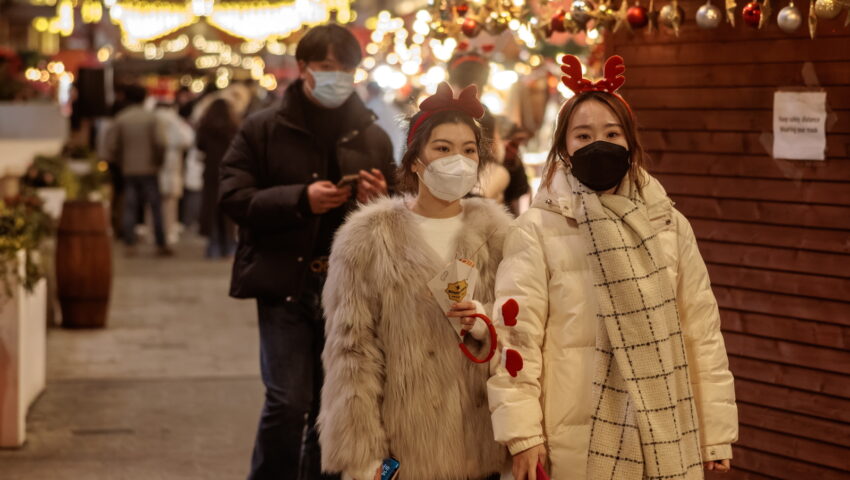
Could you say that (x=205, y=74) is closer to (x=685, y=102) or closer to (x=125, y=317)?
(x=125, y=317)

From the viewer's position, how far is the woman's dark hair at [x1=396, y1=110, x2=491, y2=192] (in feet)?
12.9

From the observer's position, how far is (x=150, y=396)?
8.26m

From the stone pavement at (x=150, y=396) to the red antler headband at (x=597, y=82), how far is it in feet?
11.4

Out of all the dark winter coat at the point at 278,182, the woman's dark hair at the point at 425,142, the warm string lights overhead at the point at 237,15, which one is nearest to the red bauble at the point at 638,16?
the dark winter coat at the point at 278,182

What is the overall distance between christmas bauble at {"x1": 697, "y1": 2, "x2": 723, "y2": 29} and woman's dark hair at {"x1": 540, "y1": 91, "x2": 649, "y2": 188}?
1582 millimetres

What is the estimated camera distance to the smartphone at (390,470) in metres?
3.82

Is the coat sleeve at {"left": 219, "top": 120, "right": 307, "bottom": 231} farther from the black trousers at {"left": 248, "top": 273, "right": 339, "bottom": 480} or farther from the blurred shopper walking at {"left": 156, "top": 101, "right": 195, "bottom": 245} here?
the blurred shopper walking at {"left": 156, "top": 101, "right": 195, "bottom": 245}

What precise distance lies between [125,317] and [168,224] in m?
5.61

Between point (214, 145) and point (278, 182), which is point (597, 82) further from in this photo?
point (214, 145)

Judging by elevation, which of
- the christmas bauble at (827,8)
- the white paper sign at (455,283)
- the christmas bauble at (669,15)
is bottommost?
the white paper sign at (455,283)

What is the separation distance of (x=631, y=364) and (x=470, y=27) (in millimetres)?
3062

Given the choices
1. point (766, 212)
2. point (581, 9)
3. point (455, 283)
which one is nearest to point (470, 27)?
point (581, 9)

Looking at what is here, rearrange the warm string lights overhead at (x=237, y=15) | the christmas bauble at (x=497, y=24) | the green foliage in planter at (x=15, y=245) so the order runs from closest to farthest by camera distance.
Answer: the christmas bauble at (x=497, y=24) < the green foliage in planter at (x=15, y=245) < the warm string lights overhead at (x=237, y=15)

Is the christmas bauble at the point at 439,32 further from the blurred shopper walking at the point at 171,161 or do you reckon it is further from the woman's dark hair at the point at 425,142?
the blurred shopper walking at the point at 171,161
